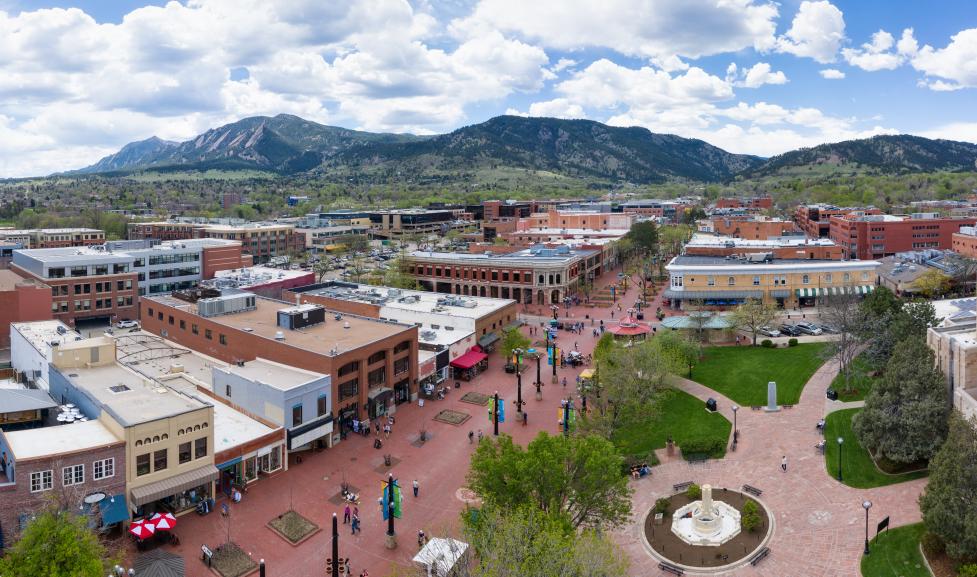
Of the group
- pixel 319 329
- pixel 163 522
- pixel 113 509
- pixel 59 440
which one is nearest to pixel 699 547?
pixel 163 522

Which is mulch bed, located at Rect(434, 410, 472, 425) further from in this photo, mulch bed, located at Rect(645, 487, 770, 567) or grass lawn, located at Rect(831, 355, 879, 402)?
grass lawn, located at Rect(831, 355, 879, 402)

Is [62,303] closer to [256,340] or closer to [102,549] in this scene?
[256,340]

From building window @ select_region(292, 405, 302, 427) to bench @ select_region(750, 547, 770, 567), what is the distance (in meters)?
29.1

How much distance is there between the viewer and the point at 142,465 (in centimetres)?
3559

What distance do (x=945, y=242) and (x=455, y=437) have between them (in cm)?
11931

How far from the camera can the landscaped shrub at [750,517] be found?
1355 inches

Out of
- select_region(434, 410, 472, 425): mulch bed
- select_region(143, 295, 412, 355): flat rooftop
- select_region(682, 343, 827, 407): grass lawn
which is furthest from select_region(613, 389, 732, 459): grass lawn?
select_region(143, 295, 412, 355): flat rooftop

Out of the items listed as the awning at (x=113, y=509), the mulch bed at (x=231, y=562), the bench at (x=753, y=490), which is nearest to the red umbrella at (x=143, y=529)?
the awning at (x=113, y=509)

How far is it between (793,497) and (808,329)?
41.8 meters

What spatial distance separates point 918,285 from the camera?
287ft

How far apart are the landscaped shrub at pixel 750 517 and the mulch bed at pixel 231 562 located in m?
25.6

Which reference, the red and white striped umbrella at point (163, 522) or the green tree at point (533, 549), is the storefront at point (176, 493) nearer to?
the red and white striped umbrella at point (163, 522)

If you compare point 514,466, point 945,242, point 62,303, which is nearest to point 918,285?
point 945,242

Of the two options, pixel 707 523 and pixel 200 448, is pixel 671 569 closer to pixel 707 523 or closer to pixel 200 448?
pixel 707 523
